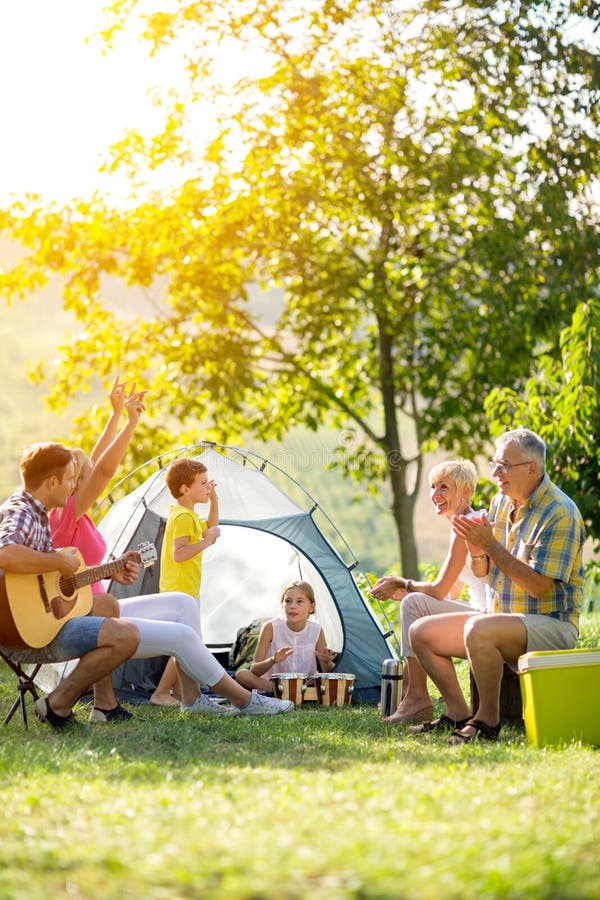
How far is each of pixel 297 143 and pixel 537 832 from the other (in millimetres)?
11265

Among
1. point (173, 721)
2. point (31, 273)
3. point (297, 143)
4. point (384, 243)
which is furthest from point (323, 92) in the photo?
point (173, 721)

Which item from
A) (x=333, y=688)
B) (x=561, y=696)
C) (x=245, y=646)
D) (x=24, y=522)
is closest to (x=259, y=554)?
(x=245, y=646)

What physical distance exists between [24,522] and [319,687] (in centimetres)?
222

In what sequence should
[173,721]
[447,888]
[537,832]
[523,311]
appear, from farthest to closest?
1. [523,311]
2. [173,721]
3. [537,832]
4. [447,888]

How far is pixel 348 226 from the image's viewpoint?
534 inches

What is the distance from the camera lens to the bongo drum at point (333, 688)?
20.1ft

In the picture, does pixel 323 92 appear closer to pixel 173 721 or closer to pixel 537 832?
pixel 173 721

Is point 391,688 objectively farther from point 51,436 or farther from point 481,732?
point 51,436

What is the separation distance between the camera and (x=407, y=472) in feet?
45.9

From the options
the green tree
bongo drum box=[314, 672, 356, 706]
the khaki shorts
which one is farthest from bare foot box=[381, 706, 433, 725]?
the green tree

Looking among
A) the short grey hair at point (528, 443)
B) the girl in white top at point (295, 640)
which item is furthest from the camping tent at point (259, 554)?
the short grey hair at point (528, 443)

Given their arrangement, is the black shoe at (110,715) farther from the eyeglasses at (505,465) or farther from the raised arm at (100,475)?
the eyeglasses at (505,465)

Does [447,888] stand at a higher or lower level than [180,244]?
lower

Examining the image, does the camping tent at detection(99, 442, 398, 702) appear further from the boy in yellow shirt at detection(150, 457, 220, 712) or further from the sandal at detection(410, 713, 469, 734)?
the sandal at detection(410, 713, 469, 734)
